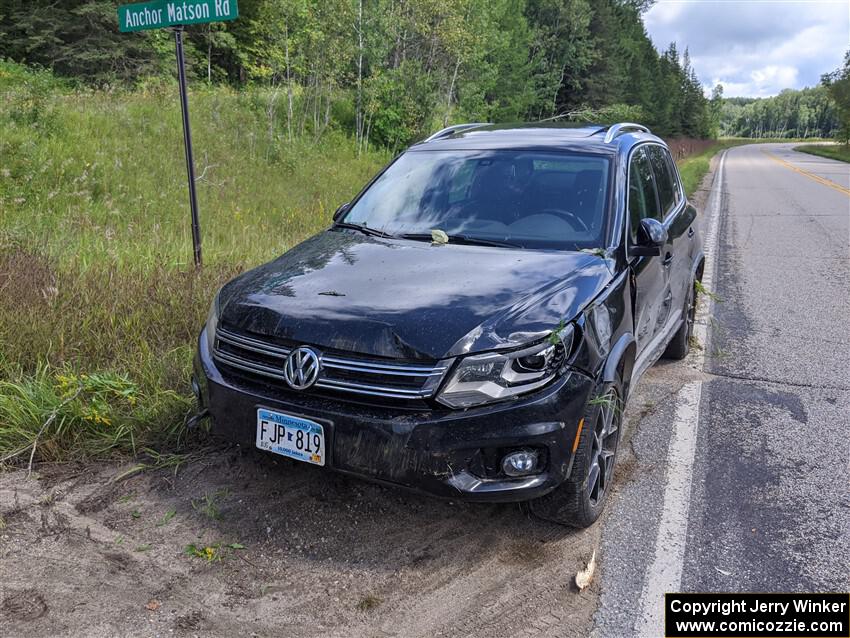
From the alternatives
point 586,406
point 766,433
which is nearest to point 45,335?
point 586,406

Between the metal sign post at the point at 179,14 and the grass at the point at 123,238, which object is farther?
the metal sign post at the point at 179,14

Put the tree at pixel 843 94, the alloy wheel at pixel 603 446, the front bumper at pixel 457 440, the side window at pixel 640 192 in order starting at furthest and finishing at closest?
1. the tree at pixel 843 94
2. the side window at pixel 640 192
3. the alloy wheel at pixel 603 446
4. the front bumper at pixel 457 440

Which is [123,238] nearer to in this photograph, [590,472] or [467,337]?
[467,337]

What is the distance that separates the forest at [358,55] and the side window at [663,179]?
881 centimetres

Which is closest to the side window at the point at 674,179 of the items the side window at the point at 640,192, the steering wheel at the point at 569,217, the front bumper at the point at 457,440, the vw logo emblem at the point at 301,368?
the side window at the point at 640,192

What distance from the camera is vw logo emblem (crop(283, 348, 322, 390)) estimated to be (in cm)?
270

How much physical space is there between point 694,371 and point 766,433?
115 centimetres

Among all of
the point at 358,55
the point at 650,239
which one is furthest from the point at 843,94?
the point at 650,239

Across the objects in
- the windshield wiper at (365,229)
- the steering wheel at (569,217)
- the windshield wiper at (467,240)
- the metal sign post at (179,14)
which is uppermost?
the metal sign post at (179,14)

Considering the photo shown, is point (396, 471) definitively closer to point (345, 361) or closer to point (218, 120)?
point (345, 361)

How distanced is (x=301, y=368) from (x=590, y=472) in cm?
132

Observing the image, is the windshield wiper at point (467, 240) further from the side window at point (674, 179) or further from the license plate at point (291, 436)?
the side window at point (674, 179)

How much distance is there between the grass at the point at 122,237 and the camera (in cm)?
374

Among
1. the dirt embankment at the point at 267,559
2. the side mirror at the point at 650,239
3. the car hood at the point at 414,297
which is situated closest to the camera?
the dirt embankment at the point at 267,559
